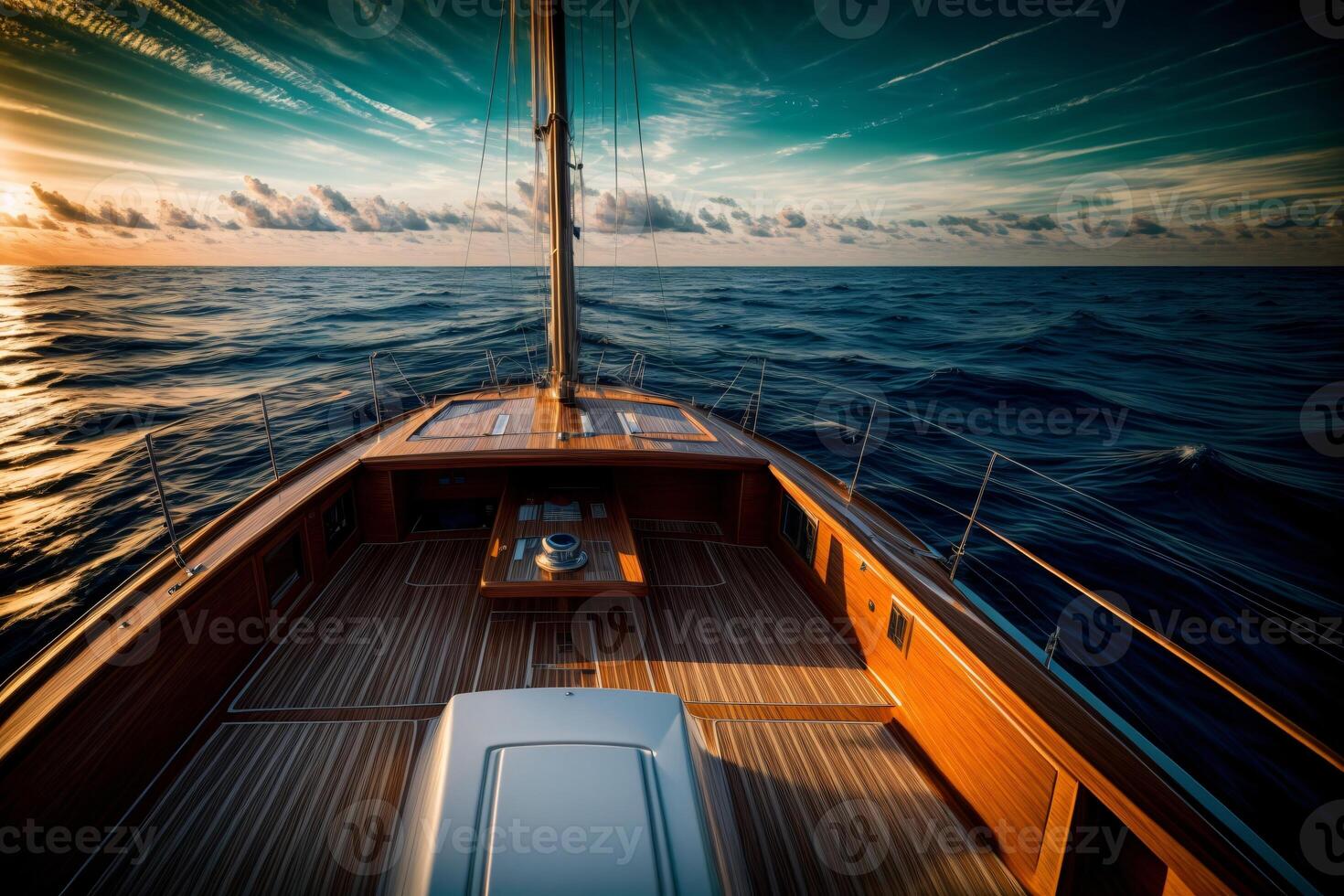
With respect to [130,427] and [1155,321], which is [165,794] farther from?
[1155,321]

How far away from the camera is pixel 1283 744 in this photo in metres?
3.84

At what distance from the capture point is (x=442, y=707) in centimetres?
255

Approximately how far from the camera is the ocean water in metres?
4.44

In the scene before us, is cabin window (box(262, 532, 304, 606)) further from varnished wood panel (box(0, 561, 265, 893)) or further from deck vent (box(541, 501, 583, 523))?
deck vent (box(541, 501, 583, 523))

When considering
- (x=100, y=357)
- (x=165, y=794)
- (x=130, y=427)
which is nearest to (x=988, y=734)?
(x=165, y=794)

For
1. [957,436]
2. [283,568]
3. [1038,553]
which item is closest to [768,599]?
[957,436]

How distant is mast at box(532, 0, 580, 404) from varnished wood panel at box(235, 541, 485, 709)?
221 centimetres

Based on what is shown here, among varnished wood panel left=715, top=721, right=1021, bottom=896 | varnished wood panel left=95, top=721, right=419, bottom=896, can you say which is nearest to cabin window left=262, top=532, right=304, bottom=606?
varnished wood panel left=95, top=721, right=419, bottom=896

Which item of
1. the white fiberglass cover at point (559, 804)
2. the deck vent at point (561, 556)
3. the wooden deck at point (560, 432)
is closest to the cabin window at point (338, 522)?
the wooden deck at point (560, 432)

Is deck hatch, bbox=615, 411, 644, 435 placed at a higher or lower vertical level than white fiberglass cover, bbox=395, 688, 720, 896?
higher

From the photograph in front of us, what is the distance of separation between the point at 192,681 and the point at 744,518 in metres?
3.32

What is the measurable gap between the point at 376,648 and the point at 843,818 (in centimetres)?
251

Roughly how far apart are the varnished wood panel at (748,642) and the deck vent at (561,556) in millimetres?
638

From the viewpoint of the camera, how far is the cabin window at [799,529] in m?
3.59
